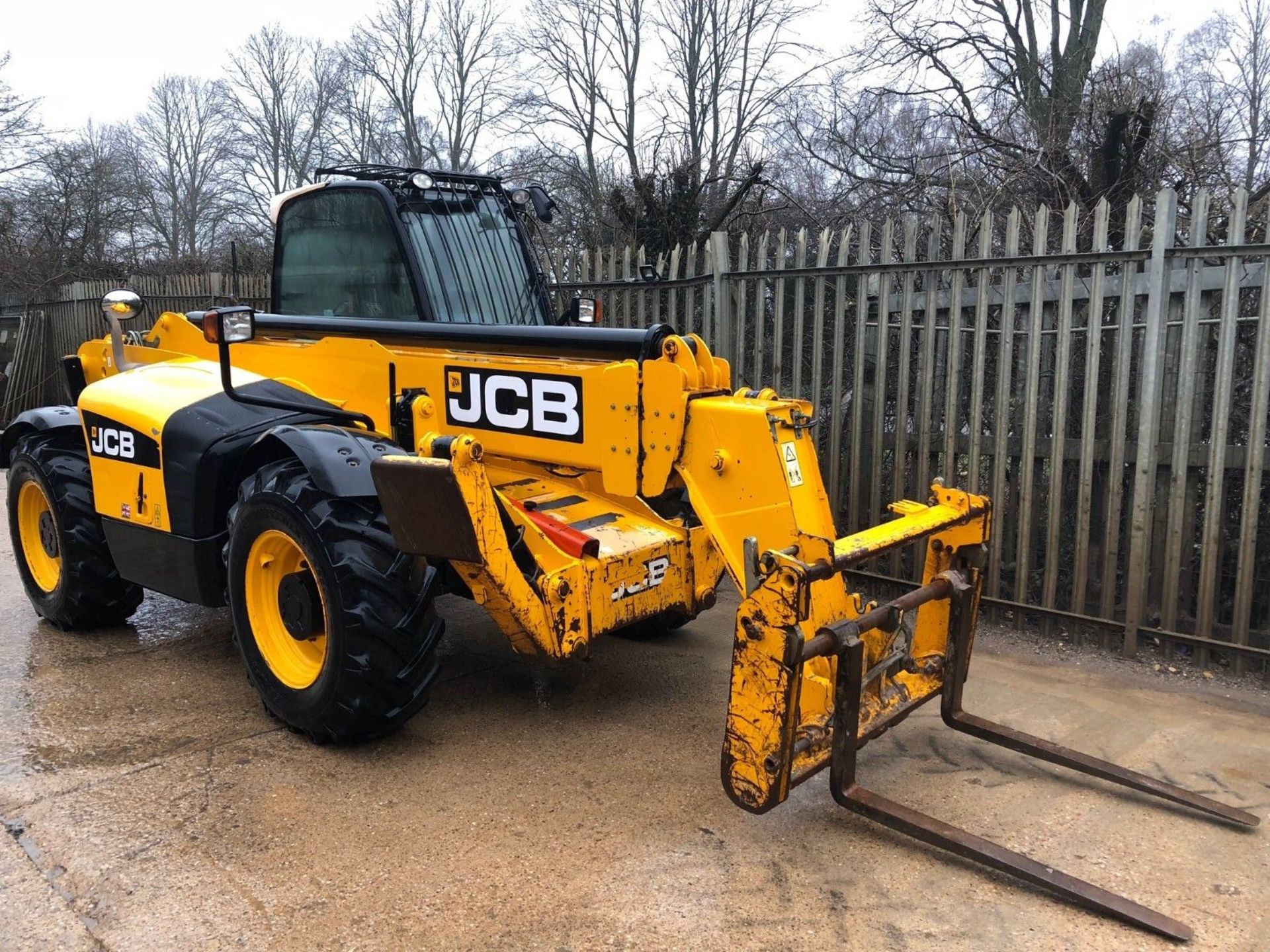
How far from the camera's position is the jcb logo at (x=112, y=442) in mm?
4496

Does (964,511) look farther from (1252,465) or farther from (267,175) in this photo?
(267,175)

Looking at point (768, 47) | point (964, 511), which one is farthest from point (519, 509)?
point (768, 47)

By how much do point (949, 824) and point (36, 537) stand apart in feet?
17.1

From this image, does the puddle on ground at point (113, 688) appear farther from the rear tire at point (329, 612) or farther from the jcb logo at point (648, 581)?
the jcb logo at point (648, 581)

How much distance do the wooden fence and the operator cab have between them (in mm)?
1913

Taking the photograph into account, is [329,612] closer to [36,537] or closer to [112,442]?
[112,442]

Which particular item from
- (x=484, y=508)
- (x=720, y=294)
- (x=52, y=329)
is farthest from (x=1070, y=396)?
(x=52, y=329)

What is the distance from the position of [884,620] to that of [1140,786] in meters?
1.12

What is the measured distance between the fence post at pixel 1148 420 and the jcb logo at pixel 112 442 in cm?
480

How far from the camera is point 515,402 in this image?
157 inches

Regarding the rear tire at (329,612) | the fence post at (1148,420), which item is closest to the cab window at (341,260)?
the rear tire at (329,612)

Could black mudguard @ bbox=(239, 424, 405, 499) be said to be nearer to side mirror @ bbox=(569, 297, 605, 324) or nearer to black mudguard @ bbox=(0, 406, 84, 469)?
side mirror @ bbox=(569, 297, 605, 324)

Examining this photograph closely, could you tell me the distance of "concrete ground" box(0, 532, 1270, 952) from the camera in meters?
2.69

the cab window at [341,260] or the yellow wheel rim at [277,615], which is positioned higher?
the cab window at [341,260]
